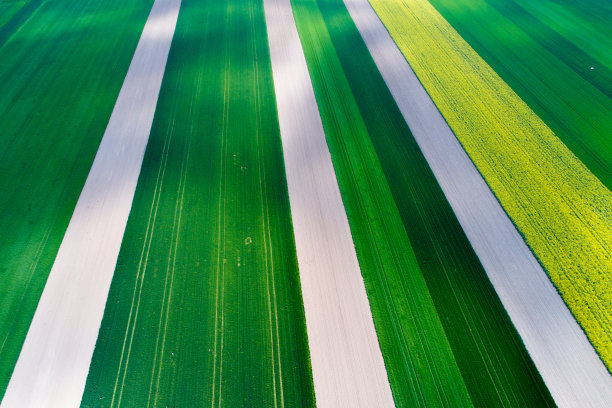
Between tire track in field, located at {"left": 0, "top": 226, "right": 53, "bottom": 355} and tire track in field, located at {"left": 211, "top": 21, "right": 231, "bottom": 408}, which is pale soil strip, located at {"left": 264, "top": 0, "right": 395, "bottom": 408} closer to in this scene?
tire track in field, located at {"left": 211, "top": 21, "right": 231, "bottom": 408}

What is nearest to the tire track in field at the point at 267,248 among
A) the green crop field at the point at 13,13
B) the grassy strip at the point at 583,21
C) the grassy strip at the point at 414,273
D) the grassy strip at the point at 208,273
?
the grassy strip at the point at 208,273

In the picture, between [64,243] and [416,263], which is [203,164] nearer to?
[64,243]

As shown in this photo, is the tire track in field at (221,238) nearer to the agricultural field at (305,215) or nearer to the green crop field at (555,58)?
the agricultural field at (305,215)

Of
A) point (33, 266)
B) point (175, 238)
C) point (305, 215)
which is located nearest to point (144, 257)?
point (175, 238)

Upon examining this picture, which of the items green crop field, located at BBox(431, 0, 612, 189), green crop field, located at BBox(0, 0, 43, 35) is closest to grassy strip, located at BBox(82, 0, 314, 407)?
green crop field, located at BBox(0, 0, 43, 35)

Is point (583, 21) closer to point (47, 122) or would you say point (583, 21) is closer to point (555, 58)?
point (555, 58)
